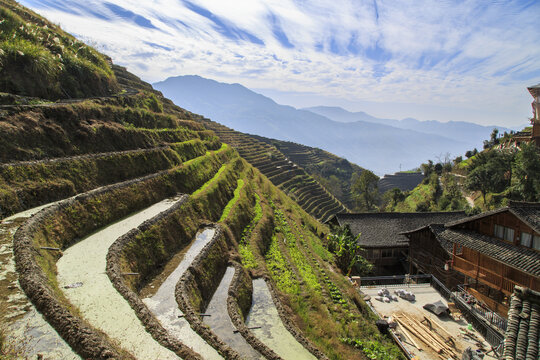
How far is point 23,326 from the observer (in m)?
7.08

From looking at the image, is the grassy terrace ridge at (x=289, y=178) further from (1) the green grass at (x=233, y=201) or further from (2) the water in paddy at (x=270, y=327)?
(2) the water in paddy at (x=270, y=327)

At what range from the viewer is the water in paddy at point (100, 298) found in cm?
799

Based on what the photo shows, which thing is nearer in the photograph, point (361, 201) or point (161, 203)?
point (161, 203)

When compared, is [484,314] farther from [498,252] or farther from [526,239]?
[526,239]

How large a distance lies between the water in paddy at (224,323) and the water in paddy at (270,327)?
144 cm

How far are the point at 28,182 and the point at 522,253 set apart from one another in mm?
26573

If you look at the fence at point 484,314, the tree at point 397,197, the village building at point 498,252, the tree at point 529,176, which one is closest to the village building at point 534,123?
the tree at point 529,176

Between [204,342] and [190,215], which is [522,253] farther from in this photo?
[190,215]

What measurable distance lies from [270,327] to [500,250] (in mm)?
15498

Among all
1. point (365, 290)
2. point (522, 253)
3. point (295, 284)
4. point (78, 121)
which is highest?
point (78, 121)

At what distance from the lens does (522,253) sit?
17.0m

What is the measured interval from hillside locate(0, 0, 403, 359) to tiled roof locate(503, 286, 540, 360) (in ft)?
22.5

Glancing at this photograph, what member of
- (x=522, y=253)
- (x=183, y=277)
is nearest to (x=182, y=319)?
(x=183, y=277)

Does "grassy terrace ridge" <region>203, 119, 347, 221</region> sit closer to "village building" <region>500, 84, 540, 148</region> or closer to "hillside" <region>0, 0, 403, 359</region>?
"village building" <region>500, 84, 540, 148</region>
